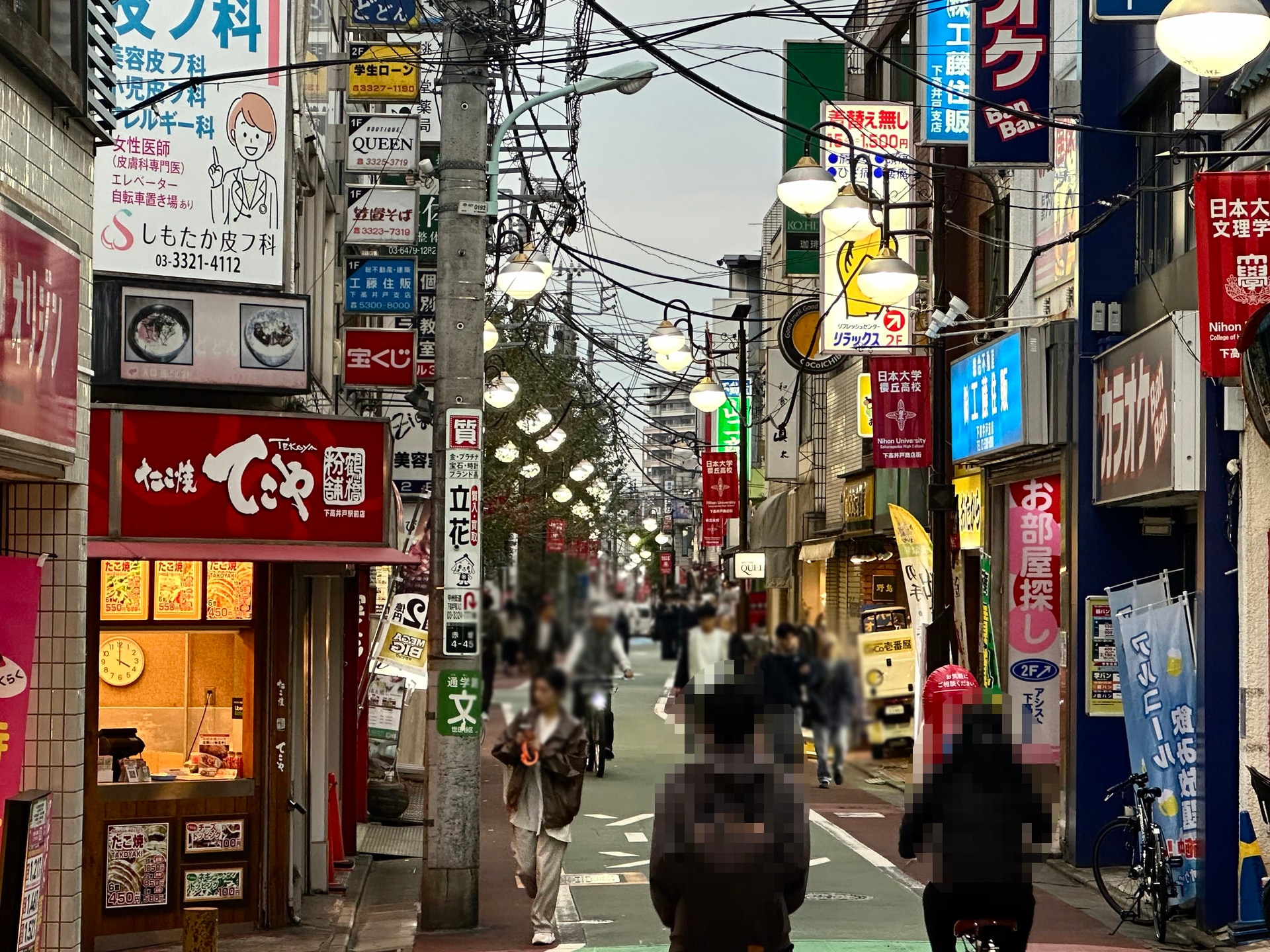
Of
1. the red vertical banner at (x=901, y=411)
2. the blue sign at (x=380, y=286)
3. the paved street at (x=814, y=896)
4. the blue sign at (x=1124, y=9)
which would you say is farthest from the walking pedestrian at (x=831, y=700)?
the red vertical banner at (x=901, y=411)

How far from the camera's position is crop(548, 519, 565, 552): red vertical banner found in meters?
4.24

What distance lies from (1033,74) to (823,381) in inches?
609

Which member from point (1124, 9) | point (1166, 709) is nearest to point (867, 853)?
point (1166, 709)

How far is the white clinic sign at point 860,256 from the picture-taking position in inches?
765

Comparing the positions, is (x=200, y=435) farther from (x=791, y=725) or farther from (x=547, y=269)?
(x=791, y=725)

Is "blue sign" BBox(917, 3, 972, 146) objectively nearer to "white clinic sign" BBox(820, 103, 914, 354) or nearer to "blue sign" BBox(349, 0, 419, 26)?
"white clinic sign" BBox(820, 103, 914, 354)

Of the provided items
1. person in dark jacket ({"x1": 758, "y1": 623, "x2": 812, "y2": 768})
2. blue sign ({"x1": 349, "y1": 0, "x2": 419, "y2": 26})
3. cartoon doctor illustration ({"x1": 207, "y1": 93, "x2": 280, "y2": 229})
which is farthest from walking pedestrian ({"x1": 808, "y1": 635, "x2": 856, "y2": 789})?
blue sign ({"x1": 349, "y1": 0, "x2": 419, "y2": 26})

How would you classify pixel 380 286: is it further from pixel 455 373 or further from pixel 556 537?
pixel 556 537

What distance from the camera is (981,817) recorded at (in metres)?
6.71

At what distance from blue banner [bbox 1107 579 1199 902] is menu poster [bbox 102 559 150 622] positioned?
8194mm

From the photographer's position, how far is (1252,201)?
12.1 metres

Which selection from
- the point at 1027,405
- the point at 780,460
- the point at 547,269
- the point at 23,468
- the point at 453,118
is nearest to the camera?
the point at 23,468

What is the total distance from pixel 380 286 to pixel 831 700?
51.0 ft

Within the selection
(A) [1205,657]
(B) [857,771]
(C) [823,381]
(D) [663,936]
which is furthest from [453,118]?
(C) [823,381]
